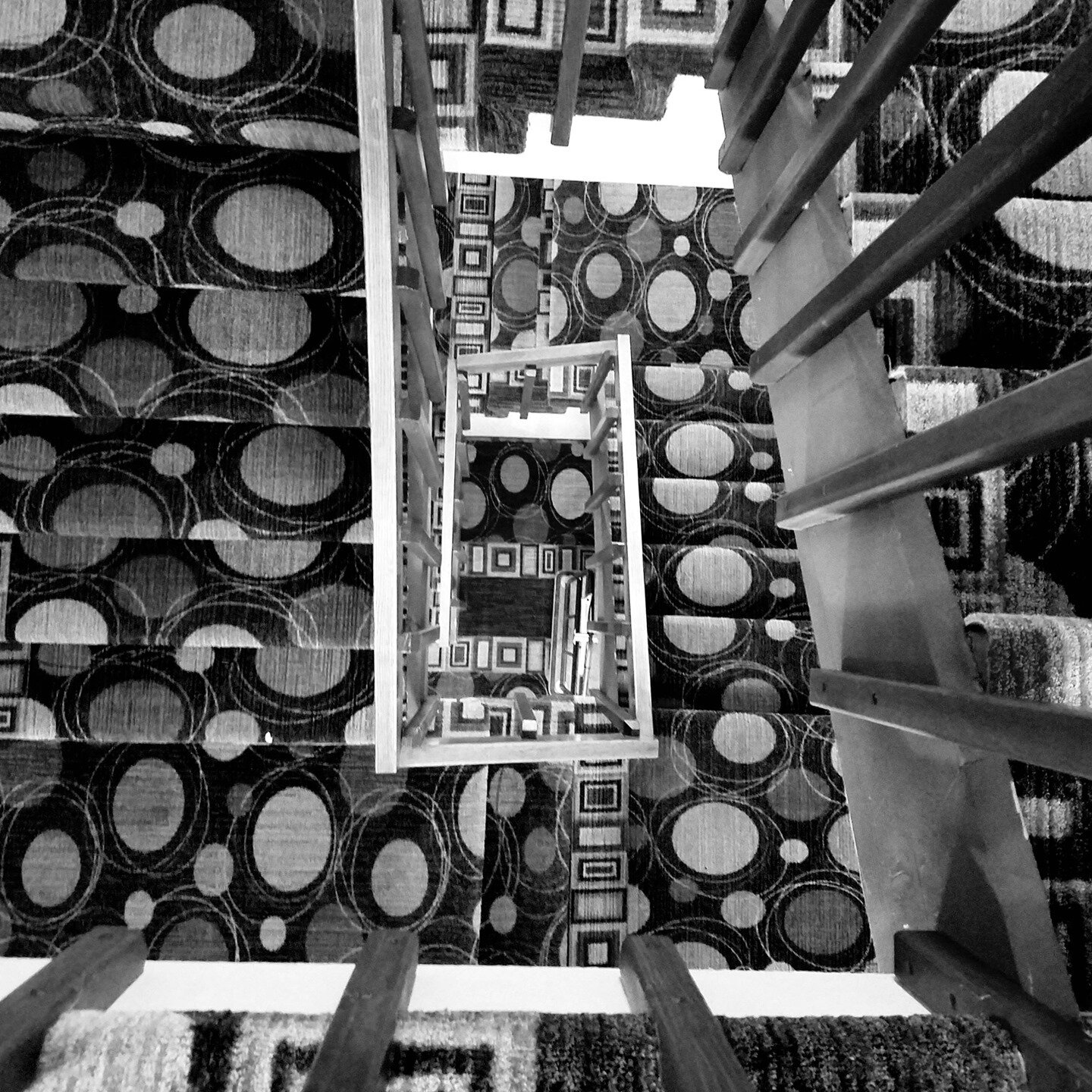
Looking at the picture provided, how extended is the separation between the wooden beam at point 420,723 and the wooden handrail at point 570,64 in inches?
45.0

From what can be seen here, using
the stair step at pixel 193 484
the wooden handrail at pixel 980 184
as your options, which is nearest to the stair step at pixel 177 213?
the stair step at pixel 193 484

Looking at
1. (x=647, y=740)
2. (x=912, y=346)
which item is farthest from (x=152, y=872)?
(x=912, y=346)

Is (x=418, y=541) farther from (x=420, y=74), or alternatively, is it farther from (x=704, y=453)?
(x=704, y=453)

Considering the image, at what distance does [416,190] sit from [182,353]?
582 mm

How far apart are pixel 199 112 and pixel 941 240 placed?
122 cm

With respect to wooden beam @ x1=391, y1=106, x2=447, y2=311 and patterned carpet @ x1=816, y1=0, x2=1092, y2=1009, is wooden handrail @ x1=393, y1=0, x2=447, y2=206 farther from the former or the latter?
patterned carpet @ x1=816, y1=0, x2=1092, y2=1009

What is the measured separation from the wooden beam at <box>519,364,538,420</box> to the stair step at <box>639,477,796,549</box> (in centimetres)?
61

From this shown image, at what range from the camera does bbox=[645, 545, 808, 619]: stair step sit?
104 inches

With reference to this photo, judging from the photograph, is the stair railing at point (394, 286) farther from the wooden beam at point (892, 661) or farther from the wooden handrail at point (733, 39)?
the wooden beam at point (892, 661)

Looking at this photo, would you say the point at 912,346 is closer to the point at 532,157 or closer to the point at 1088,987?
the point at 1088,987

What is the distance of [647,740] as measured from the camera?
2.05m

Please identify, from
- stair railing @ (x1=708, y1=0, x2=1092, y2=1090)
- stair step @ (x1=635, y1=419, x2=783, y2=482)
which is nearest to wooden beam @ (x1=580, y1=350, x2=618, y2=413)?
stair step @ (x1=635, y1=419, x2=783, y2=482)

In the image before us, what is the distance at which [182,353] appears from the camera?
5.62ft

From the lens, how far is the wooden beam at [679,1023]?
0.61 m
